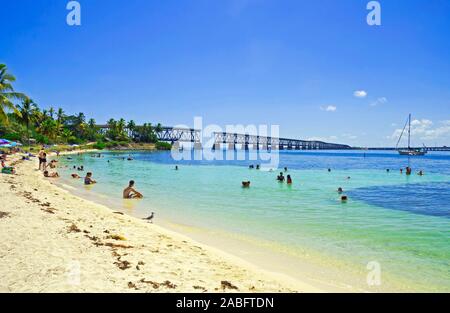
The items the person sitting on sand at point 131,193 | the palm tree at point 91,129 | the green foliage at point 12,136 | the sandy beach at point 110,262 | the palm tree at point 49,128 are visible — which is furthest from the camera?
the palm tree at point 91,129

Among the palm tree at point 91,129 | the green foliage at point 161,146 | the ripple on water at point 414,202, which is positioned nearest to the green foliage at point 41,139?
the palm tree at point 91,129

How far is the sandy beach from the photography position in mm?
5852

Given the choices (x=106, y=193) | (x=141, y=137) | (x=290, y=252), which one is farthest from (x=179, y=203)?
(x=141, y=137)

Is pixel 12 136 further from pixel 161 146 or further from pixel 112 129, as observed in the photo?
pixel 161 146

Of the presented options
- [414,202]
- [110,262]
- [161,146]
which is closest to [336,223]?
[110,262]

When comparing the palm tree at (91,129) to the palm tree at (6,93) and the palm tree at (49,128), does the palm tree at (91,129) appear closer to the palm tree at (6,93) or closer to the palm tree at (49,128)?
the palm tree at (49,128)

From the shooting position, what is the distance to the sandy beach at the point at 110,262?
19.2ft

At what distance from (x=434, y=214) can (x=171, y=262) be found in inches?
601

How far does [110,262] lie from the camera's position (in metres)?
7.01

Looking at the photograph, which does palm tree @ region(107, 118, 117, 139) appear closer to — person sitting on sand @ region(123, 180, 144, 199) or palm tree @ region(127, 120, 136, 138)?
palm tree @ region(127, 120, 136, 138)

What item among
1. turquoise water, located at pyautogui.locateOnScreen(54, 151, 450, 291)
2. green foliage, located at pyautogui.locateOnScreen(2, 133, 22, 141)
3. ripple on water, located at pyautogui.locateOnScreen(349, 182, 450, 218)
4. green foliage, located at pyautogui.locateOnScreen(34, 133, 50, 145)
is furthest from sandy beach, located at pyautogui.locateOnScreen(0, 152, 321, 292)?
green foliage, located at pyautogui.locateOnScreen(34, 133, 50, 145)

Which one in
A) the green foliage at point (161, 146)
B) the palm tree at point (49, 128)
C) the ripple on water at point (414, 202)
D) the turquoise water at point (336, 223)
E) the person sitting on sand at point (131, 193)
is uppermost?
the palm tree at point (49, 128)
